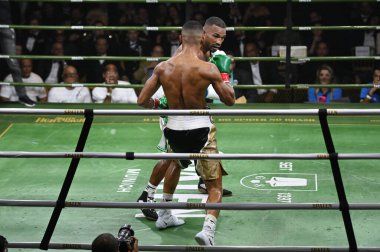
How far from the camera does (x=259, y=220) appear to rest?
6500 mm

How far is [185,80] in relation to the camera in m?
5.91

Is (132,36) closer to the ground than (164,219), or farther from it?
farther from it

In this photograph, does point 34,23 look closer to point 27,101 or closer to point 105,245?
point 27,101

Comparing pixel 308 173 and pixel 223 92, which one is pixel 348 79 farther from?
pixel 223 92

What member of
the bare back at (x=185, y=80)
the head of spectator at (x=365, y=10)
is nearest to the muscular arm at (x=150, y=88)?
the bare back at (x=185, y=80)

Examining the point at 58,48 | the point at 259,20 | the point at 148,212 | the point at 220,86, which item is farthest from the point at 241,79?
the point at 220,86

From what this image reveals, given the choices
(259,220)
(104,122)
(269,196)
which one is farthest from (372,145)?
(104,122)

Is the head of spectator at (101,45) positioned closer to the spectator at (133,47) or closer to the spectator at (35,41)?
Result: the spectator at (133,47)

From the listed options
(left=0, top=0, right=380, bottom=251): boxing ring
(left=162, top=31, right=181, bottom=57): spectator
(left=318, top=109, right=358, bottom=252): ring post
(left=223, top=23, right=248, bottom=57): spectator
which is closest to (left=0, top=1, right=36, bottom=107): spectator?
(left=0, top=0, right=380, bottom=251): boxing ring

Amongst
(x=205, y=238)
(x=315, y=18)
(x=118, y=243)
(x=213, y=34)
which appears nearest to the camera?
(x=118, y=243)

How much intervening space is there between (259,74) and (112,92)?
2.03 metres

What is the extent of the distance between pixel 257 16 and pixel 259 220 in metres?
5.28

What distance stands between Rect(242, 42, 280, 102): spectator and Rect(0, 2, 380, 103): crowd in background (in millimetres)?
13

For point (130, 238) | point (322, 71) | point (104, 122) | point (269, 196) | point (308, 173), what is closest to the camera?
point (130, 238)
